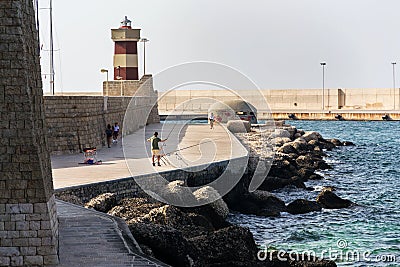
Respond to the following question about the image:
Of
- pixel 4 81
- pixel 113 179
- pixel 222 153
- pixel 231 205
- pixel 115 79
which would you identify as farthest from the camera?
pixel 115 79

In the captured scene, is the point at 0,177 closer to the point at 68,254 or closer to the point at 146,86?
the point at 68,254

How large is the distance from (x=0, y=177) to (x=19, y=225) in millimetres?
596

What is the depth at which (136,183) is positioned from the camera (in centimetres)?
1605

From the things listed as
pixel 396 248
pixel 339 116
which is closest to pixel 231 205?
pixel 396 248

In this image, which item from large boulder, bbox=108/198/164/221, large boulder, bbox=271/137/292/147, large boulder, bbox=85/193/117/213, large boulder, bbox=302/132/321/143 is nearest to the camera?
large boulder, bbox=108/198/164/221

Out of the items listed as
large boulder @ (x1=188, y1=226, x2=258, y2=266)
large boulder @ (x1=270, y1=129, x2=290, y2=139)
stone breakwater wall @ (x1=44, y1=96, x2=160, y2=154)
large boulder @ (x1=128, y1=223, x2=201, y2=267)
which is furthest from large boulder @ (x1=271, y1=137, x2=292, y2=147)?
large boulder @ (x1=128, y1=223, x2=201, y2=267)

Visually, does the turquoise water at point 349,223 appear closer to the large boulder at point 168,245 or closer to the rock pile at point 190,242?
the rock pile at point 190,242

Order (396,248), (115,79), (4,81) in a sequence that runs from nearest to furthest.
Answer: (4,81) < (396,248) < (115,79)

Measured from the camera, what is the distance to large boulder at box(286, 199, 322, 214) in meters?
17.7

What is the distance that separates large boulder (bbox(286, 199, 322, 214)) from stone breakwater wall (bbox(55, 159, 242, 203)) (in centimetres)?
225

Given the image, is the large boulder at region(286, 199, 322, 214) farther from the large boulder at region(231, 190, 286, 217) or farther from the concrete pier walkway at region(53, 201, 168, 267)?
the concrete pier walkway at region(53, 201, 168, 267)

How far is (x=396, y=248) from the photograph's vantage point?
14.7 metres

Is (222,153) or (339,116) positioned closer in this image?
(222,153)

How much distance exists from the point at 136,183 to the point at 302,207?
163 inches
